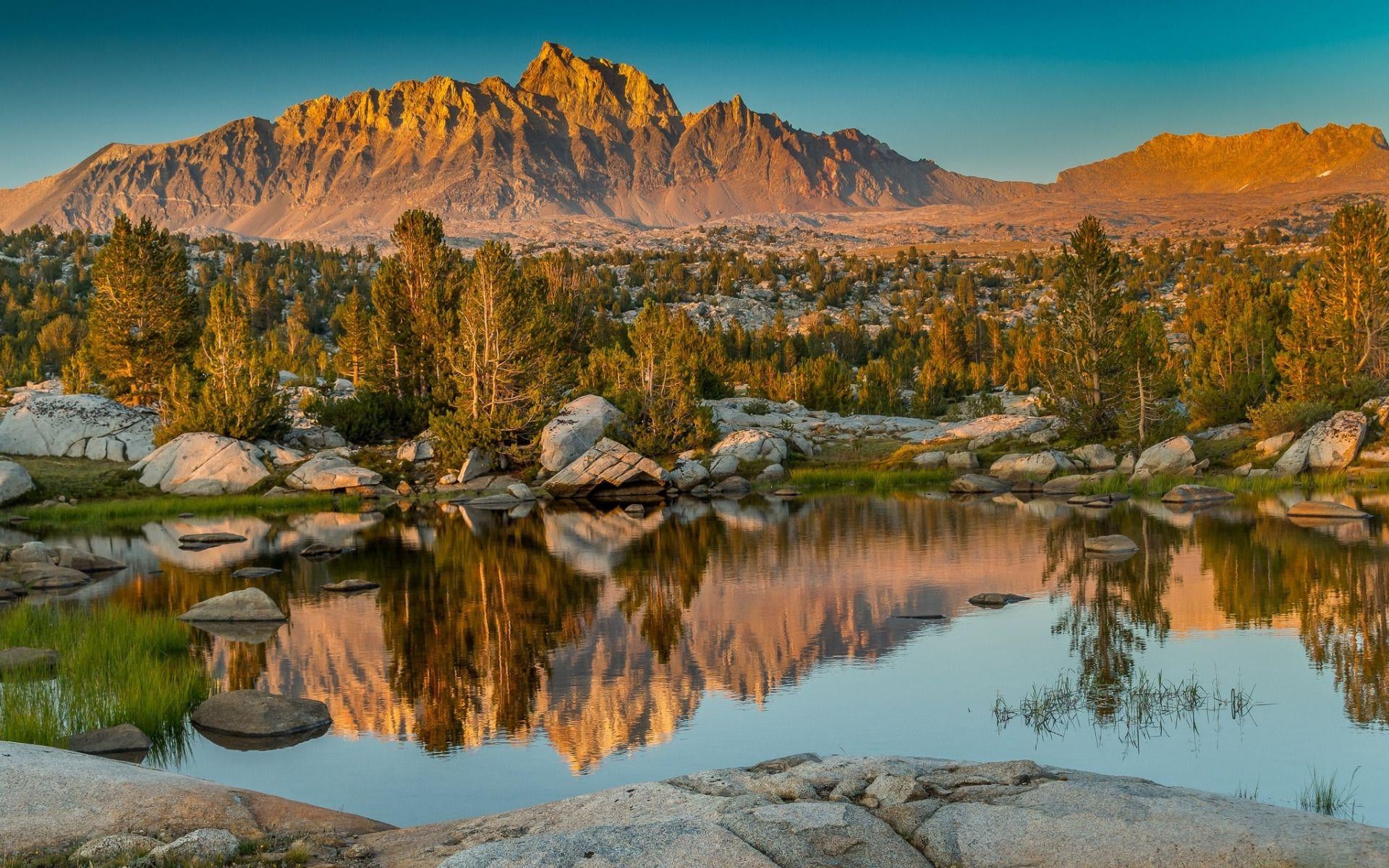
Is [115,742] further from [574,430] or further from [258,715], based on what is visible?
[574,430]

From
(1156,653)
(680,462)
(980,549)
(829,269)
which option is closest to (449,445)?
(680,462)

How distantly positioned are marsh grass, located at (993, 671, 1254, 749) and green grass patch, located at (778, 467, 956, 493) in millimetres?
31752

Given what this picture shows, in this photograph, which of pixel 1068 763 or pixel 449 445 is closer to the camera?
pixel 1068 763

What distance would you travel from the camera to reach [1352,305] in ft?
168

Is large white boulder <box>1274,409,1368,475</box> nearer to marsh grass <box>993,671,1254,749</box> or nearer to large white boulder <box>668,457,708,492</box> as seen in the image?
large white boulder <box>668,457,708,492</box>

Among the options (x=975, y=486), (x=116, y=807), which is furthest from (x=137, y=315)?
(x=116, y=807)

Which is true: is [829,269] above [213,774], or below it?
above

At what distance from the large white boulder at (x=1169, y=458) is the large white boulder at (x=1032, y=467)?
3.07 m

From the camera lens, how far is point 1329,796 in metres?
10.2

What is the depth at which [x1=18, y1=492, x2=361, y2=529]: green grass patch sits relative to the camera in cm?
3709

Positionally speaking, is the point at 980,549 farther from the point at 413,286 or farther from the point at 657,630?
the point at 413,286

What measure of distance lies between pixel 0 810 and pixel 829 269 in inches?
5977

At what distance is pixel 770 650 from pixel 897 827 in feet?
32.1

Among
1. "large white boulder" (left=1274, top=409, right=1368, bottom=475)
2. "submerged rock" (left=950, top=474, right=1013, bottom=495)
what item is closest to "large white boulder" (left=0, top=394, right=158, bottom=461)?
"submerged rock" (left=950, top=474, right=1013, bottom=495)
